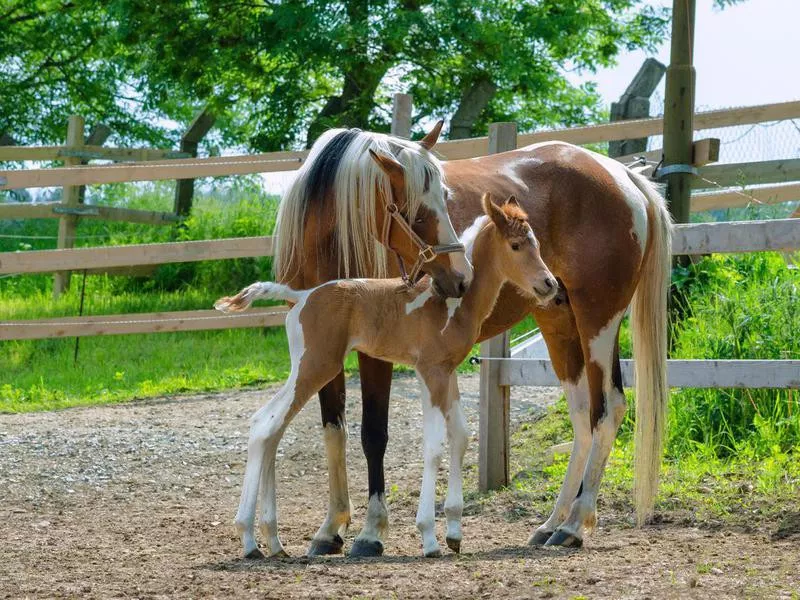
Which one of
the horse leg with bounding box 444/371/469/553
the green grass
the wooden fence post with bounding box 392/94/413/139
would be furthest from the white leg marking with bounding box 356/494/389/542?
the wooden fence post with bounding box 392/94/413/139

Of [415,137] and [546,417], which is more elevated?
[415,137]

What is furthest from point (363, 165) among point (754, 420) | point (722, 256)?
point (722, 256)

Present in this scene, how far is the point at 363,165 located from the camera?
5133 millimetres

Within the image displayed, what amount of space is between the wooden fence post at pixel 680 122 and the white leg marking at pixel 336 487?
10.1 feet

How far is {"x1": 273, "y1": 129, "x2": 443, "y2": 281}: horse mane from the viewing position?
5027 millimetres

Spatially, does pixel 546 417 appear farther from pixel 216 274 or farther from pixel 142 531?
pixel 216 274

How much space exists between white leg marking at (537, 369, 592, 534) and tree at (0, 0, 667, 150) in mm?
6986

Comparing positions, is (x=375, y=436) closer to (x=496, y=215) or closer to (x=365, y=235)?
(x=365, y=235)

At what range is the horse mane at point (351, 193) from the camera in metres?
5.03

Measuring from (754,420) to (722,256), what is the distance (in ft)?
6.99

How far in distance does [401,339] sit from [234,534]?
1.53 metres

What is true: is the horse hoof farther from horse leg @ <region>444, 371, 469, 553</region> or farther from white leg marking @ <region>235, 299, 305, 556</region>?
white leg marking @ <region>235, 299, 305, 556</region>

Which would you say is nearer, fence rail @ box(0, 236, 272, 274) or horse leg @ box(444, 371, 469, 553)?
horse leg @ box(444, 371, 469, 553)

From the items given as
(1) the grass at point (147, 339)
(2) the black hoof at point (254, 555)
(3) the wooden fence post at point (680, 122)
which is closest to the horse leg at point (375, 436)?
(2) the black hoof at point (254, 555)
